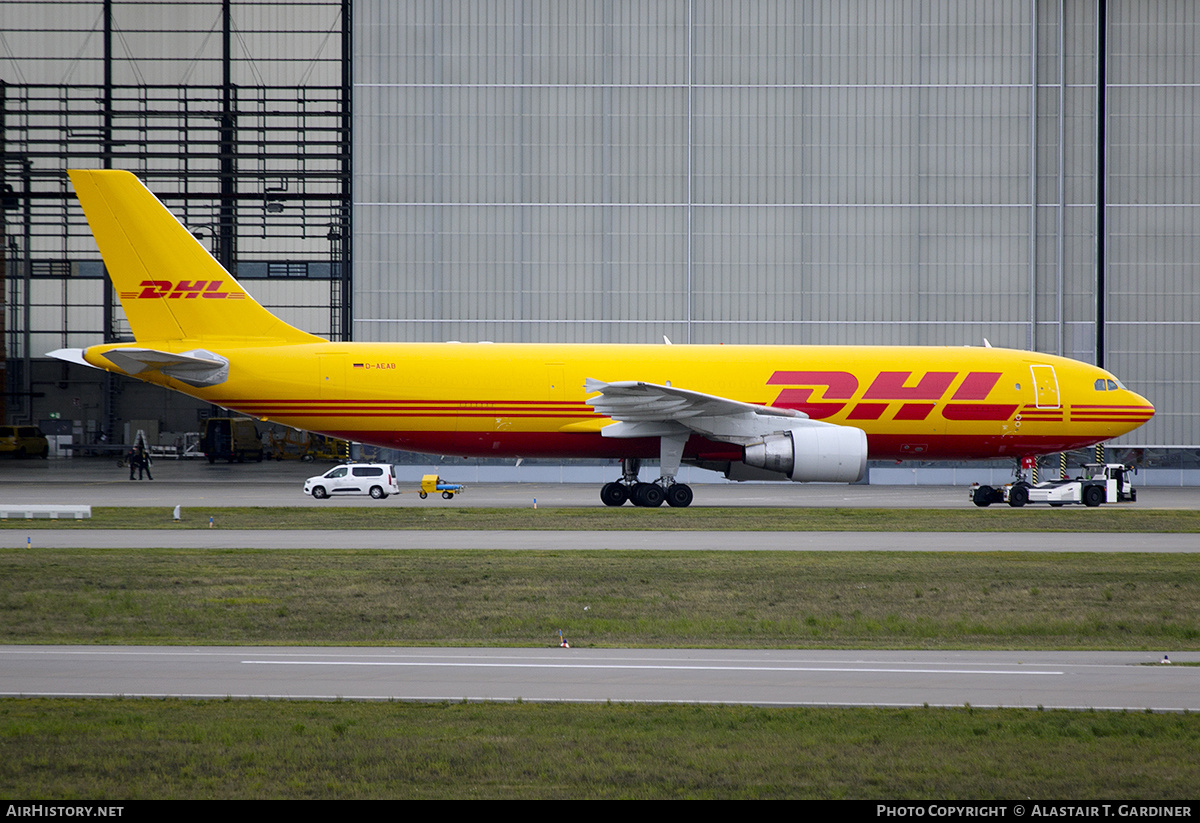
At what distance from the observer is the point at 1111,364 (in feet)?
145

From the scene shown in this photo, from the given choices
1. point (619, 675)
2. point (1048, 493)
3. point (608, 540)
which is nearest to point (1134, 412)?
point (1048, 493)

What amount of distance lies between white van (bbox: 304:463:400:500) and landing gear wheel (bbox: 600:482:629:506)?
727 cm

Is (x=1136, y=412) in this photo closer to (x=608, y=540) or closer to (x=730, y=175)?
(x=730, y=175)

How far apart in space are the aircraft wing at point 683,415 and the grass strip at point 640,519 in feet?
6.59

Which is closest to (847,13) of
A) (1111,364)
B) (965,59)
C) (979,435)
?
(965,59)

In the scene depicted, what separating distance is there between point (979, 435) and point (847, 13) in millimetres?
21032

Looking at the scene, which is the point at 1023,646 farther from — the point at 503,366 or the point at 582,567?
the point at 503,366

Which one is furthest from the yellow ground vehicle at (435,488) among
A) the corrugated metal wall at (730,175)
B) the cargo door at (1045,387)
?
the cargo door at (1045,387)

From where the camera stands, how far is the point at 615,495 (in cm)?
2969

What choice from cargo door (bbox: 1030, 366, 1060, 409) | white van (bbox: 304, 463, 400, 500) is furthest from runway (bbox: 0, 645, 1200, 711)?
white van (bbox: 304, 463, 400, 500)

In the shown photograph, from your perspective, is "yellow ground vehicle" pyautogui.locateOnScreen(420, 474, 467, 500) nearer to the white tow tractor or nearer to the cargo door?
the white tow tractor

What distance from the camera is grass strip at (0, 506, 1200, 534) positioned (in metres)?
23.2

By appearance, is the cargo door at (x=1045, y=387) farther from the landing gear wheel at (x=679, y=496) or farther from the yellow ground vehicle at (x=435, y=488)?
the yellow ground vehicle at (x=435, y=488)

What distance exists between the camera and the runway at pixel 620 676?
8.85m
